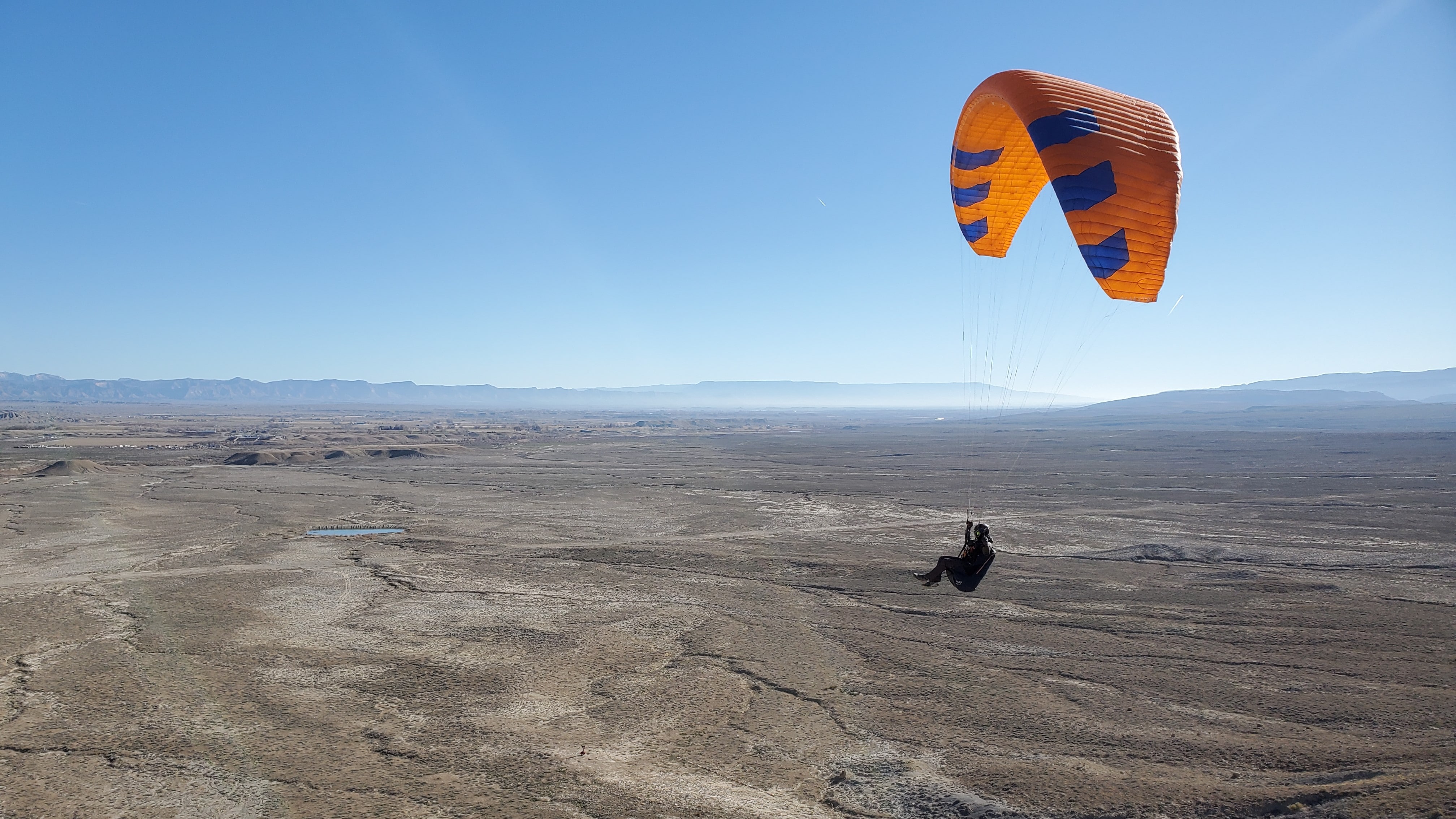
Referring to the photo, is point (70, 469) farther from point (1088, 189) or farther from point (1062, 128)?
point (1088, 189)

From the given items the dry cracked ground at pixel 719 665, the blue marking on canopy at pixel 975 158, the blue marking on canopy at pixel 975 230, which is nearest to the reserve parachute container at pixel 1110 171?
the blue marking on canopy at pixel 975 158

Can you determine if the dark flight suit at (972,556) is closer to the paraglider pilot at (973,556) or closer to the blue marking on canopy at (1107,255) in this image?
the paraglider pilot at (973,556)

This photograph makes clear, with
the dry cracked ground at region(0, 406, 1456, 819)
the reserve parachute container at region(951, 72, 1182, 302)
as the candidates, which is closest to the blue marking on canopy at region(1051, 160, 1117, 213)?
the reserve parachute container at region(951, 72, 1182, 302)

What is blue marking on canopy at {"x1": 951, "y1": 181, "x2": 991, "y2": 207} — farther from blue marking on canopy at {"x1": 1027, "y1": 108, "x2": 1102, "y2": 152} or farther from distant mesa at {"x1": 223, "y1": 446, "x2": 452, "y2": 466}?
distant mesa at {"x1": 223, "y1": 446, "x2": 452, "y2": 466}

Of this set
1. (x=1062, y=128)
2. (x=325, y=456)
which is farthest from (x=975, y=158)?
(x=325, y=456)

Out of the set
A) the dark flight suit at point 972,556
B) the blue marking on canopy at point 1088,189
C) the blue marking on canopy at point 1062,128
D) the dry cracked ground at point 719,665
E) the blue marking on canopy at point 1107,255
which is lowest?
the dry cracked ground at point 719,665

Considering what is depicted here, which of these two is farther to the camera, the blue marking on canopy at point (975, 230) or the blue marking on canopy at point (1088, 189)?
the blue marking on canopy at point (975, 230)

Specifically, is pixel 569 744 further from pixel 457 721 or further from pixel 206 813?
pixel 206 813
